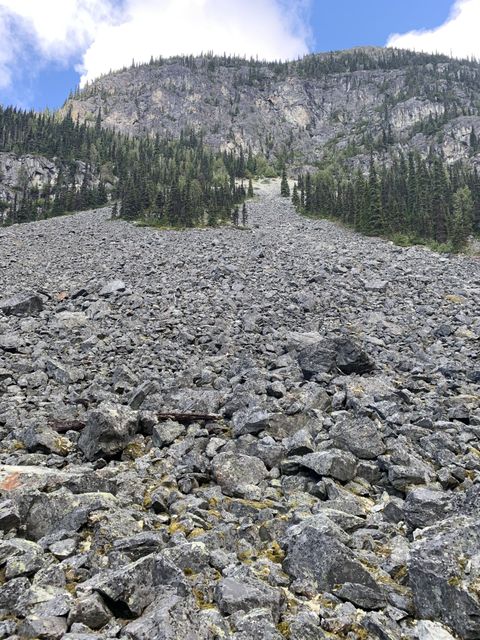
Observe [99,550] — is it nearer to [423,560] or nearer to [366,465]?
[423,560]

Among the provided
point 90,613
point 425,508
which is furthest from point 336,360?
point 90,613

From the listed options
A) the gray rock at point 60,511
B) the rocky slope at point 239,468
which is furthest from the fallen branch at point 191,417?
the gray rock at point 60,511

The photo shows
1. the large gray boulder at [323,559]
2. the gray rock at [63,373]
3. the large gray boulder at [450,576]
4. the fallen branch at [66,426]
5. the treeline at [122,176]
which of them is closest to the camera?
the large gray boulder at [450,576]

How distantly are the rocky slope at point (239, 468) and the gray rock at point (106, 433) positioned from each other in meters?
0.04

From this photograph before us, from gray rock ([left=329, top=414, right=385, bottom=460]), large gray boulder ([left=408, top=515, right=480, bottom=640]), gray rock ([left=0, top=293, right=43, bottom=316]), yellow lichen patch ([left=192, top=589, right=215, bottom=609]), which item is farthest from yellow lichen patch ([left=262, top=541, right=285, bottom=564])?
gray rock ([left=0, top=293, right=43, bottom=316])

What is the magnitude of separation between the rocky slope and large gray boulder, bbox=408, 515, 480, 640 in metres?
0.02

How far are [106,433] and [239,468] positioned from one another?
312 cm

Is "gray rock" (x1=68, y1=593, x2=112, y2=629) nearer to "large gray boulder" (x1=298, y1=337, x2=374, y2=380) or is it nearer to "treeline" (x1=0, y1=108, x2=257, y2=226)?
"large gray boulder" (x1=298, y1=337, x2=374, y2=380)

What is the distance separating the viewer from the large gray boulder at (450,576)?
423cm

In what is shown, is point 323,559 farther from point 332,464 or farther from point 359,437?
point 359,437

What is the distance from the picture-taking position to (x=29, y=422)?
1048 cm

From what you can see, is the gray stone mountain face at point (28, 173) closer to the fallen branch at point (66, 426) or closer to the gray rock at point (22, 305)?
the gray rock at point (22, 305)

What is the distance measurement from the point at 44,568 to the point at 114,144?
167137 millimetres

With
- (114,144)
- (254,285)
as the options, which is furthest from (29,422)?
(114,144)
